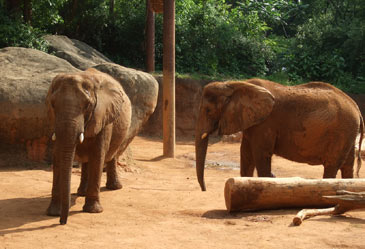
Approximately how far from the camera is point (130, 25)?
72.0ft

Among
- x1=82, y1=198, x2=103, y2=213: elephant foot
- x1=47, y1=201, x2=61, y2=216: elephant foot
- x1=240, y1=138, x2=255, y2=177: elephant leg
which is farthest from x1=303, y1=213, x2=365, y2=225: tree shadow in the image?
x1=47, y1=201, x2=61, y2=216: elephant foot

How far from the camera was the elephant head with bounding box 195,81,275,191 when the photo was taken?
8.36 m

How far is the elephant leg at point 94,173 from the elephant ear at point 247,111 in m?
1.99

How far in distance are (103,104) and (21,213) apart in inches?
74.5

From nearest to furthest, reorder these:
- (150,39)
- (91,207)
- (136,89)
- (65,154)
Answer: (65,154) → (91,207) → (136,89) → (150,39)

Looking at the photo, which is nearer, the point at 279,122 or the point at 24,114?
the point at 279,122

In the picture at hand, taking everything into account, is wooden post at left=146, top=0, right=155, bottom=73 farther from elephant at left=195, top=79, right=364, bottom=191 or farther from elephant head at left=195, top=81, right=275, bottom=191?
elephant head at left=195, top=81, right=275, bottom=191

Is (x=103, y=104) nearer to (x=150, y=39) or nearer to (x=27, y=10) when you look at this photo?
(x=27, y=10)

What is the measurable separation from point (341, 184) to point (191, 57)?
15750 millimetres

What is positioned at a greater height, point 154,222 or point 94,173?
point 94,173

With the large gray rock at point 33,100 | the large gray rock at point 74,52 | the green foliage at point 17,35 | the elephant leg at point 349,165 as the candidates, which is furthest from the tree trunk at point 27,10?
the elephant leg at point 349,165

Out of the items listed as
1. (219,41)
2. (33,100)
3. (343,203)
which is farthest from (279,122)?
(219,41)

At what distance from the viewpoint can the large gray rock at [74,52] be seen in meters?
16.5

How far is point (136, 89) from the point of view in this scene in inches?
460
